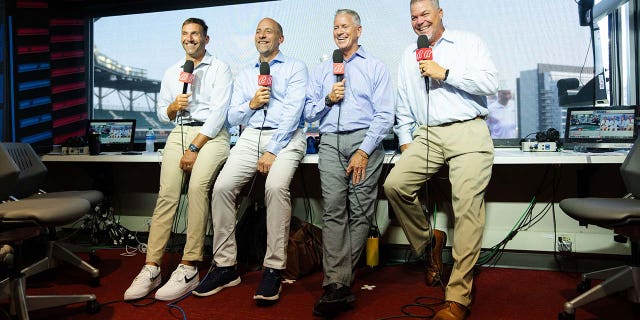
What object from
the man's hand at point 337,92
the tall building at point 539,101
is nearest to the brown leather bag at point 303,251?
the man's hand at point 337,92

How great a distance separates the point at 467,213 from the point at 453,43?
0.89 m

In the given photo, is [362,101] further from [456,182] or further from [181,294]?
[181,294]

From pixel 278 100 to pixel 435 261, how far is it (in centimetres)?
132

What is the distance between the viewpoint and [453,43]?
2471 millimetres

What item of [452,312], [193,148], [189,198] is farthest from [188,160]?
[452,312]

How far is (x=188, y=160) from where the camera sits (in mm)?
2744

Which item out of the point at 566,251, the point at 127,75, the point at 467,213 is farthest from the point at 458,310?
the point at 127,75

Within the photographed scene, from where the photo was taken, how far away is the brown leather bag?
2.86 m

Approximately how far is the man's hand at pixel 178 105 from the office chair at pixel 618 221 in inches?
82.1

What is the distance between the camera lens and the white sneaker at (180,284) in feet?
8.06

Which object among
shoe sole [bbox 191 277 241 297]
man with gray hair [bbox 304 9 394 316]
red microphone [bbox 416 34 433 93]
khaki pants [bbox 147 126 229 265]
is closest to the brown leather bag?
shoe sole [bbox 191 277 241 297]

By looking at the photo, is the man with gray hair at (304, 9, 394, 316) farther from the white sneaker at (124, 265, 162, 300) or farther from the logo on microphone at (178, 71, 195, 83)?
the white sneaker at (124, 265, 162, 300)

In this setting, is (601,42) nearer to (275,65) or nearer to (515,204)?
(515,204)

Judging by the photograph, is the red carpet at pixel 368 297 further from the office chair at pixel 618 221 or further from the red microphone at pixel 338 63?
A: the red microphone at pixel 338 63
